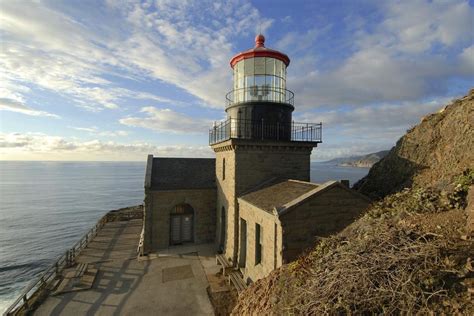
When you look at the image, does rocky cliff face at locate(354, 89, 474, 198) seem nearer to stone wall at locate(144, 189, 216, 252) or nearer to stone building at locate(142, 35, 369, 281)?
stone building at locate(142, 35, 369, 281)

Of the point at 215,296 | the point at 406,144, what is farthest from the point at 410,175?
the point at 215,296

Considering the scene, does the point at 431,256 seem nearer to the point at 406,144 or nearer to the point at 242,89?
the point at 406,144

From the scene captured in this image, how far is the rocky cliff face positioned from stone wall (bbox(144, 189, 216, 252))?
10.1 metres

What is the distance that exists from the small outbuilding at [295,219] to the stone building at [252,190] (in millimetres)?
38

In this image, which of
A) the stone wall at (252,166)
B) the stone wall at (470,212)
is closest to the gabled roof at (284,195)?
the stone wall at (252,166)

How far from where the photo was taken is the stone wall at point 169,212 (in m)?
17.9

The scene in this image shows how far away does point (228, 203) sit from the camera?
52.5ft

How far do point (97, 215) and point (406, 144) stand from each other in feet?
175

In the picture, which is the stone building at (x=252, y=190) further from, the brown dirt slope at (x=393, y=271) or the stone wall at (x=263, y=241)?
the brown dirt slope at (x=393, y=271)

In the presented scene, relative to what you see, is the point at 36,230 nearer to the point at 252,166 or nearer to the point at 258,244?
the point at 252,166

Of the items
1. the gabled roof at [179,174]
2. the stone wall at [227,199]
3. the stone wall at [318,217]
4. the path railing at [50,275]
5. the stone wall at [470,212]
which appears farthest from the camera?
the gabled roof at [179,174]

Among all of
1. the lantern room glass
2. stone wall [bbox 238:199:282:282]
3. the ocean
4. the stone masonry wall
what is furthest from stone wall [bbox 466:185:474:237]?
the ocean

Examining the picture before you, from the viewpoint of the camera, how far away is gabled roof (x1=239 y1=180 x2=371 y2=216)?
10141mm

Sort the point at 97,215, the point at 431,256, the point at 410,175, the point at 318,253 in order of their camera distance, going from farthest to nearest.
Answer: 1. the point at 97,215
2. the point at 410,175
3. the point at 318,253
4. the point at 431,256
